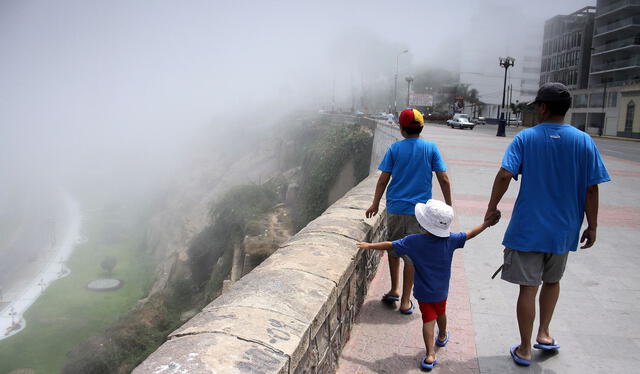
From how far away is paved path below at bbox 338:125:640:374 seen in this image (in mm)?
3143

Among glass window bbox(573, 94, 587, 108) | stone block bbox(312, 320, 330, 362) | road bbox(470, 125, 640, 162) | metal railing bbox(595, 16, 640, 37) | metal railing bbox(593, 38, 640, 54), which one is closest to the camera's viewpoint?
stone block bbox(312, 320, 330, 362)

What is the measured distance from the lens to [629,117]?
44.9m

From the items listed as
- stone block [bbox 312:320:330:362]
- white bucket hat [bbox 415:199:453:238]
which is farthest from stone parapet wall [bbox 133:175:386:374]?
white bucket hat [bbox 415:199:453:238]

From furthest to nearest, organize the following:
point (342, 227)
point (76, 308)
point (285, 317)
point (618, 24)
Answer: point (618, 24)
point (76, 308)
point (342, 227)
point (285, 317)

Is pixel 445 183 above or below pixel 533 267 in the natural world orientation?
above

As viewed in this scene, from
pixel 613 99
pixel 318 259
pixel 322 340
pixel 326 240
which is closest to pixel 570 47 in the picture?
pixel 613 99

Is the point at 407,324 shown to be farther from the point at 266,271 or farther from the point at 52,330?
the point at 52,330

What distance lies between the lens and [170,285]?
35094mm

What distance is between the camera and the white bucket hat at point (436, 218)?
9.66 feet

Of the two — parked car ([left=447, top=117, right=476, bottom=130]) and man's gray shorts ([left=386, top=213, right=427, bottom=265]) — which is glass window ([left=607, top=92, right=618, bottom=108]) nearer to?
parked car ([left=447, top=117, right=476, bottom=130])

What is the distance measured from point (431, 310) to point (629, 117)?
163 ft

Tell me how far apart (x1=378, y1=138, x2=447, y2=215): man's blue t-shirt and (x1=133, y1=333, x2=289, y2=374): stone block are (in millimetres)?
1884

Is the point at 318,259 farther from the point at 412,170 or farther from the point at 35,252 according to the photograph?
the point at 35,252

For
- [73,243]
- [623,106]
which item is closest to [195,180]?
[73,243]
